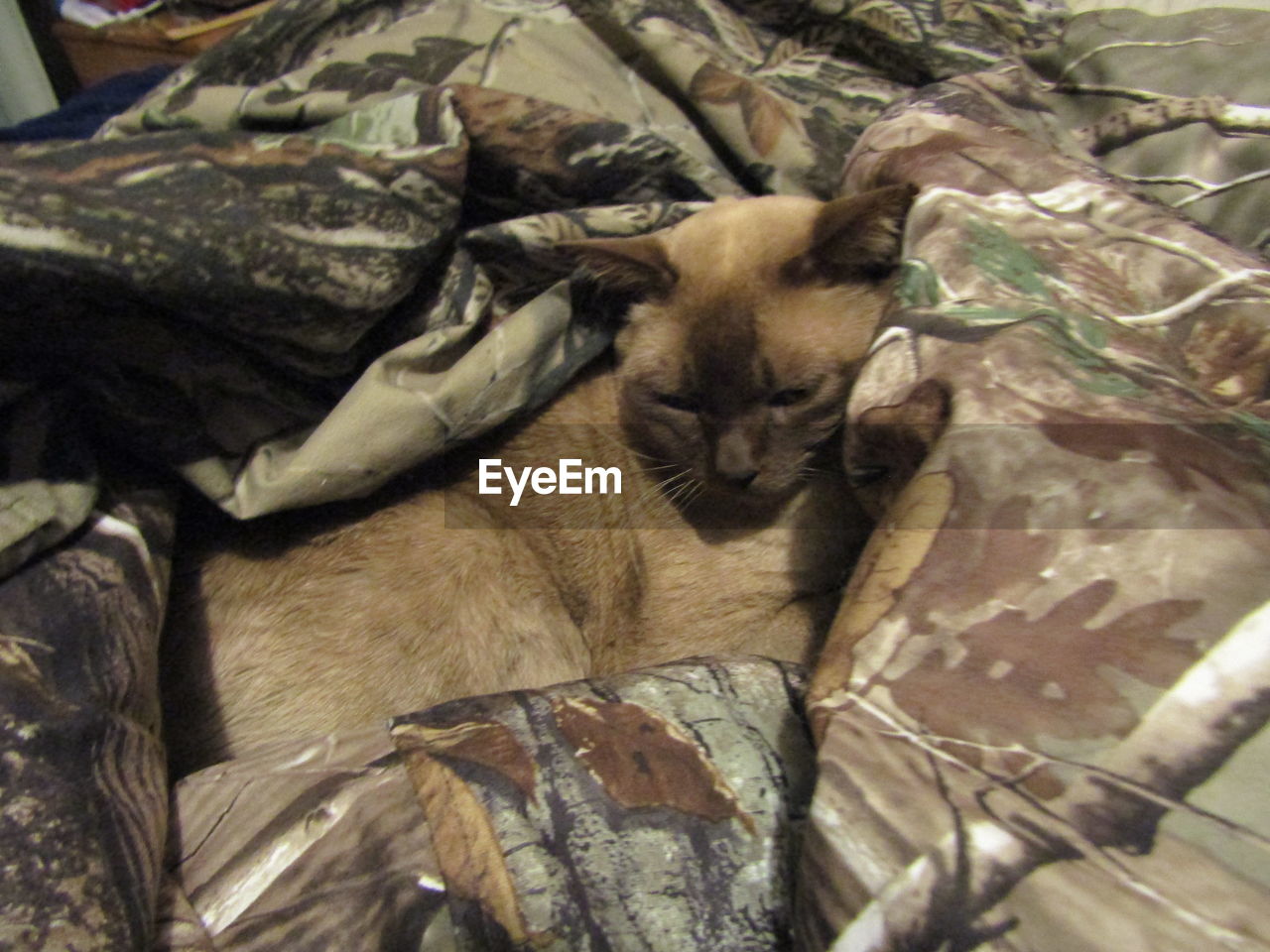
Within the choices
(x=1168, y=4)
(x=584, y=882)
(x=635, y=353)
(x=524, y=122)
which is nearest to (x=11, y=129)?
(x=524, y=122)

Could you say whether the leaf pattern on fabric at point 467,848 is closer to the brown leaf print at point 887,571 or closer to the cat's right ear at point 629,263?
the brown leaf print at point 887,571

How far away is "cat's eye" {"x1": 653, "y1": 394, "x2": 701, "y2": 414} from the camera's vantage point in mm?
1139

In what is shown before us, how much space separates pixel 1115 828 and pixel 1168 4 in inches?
67.7

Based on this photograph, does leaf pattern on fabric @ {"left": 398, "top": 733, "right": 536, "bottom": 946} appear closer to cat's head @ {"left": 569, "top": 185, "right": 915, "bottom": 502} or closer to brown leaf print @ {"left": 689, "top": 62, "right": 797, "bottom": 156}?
cat's head @ {"left": 569, "top": 185, "right": 915, "bottom": 502}

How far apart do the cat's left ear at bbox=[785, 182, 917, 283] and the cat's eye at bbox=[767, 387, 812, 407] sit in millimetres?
162

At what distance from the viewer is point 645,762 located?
26.9 inches

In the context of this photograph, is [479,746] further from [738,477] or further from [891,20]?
[891,20]

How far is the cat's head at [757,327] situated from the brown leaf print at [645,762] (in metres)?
0.43

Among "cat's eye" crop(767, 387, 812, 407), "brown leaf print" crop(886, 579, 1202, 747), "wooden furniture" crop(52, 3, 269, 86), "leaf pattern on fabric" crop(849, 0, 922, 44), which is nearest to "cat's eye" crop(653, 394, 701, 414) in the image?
"cat's eye" crop(767, 387, 812, 407)

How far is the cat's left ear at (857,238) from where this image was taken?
905 millimetres

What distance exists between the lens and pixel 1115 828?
1.41 ft

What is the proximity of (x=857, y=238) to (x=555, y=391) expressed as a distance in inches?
18.5

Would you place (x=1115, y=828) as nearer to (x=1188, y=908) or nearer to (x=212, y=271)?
(x=1188, y=908)

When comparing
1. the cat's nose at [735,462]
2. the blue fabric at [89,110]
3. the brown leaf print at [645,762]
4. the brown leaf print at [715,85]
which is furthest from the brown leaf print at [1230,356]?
the blue fabric at [89,110]
